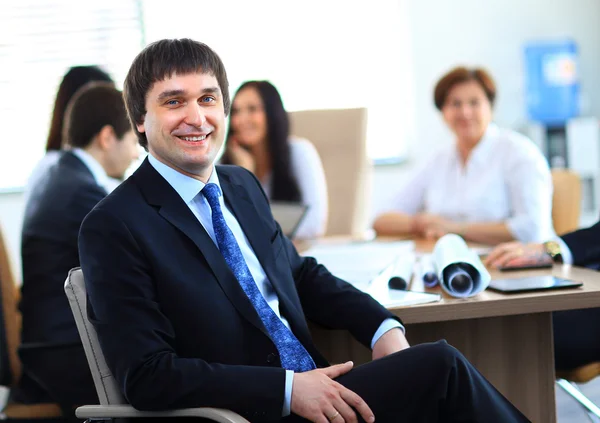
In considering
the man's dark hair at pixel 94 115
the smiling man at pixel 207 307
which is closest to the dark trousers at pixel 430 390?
the smiling man at pixel 207 307

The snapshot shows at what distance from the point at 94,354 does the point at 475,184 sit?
2.04 m

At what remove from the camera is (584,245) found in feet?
6.63

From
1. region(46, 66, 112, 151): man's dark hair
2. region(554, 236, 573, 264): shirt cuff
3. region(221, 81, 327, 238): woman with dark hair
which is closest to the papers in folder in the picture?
region(554, 236, 573, 264): shirt cuff

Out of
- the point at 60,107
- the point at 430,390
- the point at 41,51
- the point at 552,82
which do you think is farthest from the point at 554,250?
the point at 41,51

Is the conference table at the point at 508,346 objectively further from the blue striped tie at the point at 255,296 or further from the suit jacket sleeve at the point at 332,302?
the blue striped tie at the point at 255,296

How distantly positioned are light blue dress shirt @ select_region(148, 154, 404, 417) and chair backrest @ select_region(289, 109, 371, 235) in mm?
1996

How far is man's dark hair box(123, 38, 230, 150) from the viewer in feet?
4.58

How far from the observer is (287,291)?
4.94 feet

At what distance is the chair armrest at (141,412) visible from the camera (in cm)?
121

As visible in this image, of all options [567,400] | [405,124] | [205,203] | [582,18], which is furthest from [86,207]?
[582,18]

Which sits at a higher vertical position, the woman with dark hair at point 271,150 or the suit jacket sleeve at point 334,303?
the woman with dark hair at point 271,150

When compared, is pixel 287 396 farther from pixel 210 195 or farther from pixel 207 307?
pixel 210 195

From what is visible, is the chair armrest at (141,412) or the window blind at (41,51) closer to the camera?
the chair armrest at (141,412)

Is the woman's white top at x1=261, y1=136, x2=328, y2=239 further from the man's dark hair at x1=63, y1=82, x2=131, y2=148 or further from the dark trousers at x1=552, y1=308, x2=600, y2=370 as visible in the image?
the dark trousers at x1=552, y1=308, x2=600, y2=370
